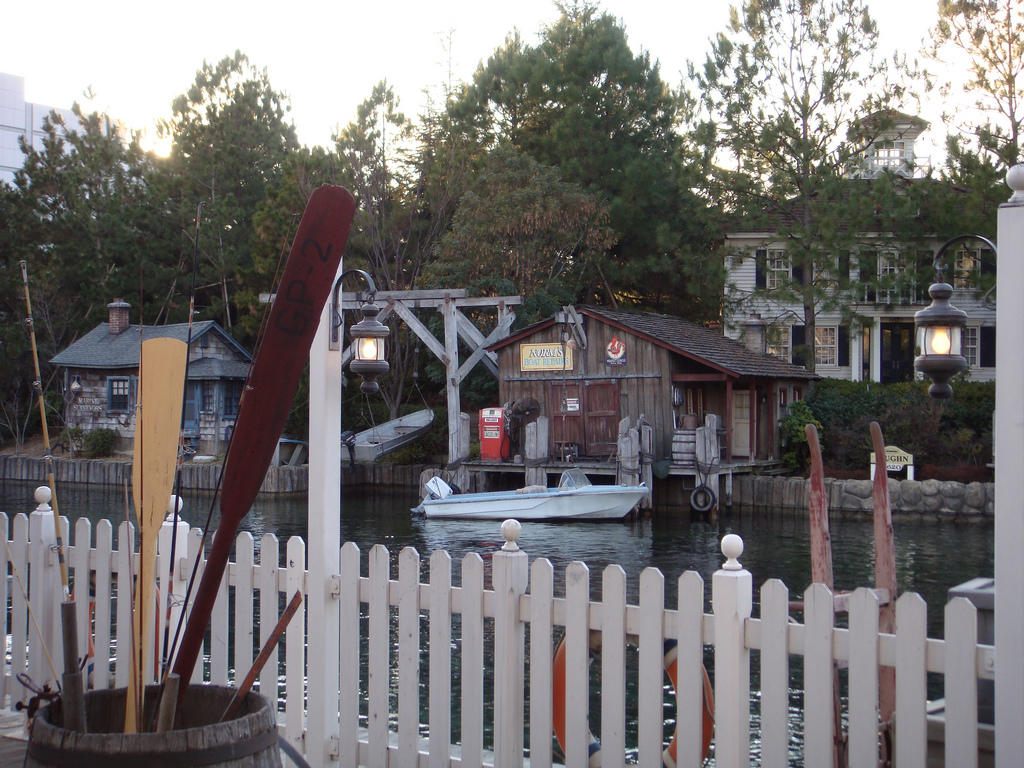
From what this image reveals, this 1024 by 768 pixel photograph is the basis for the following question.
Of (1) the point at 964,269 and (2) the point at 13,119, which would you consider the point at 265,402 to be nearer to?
(1) the point at 964,269

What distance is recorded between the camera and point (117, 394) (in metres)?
29.7

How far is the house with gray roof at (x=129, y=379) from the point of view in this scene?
92.4 ft

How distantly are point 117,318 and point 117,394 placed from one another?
2.77 metres

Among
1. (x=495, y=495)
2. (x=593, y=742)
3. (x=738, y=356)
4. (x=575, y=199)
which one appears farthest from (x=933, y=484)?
(x=593, y=742)

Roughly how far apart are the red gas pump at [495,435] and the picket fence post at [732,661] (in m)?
18.6

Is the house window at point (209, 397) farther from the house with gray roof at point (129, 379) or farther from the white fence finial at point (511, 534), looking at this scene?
the white fence finial at point (511, 534)

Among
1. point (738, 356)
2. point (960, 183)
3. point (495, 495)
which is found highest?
point (960, 183)

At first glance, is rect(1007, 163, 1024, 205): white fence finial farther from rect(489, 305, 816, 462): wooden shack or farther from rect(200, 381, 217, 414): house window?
rect(200, 381, 217, 414): house window

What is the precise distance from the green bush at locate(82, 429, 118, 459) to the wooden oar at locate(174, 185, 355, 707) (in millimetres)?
28751

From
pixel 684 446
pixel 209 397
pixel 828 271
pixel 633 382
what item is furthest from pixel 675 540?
pixel 209 397

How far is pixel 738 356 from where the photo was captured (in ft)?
73.3

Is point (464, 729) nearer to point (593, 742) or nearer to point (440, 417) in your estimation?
point (593, 742)

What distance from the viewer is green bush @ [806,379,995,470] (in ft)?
67.5

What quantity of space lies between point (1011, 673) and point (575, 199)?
24.2 m
